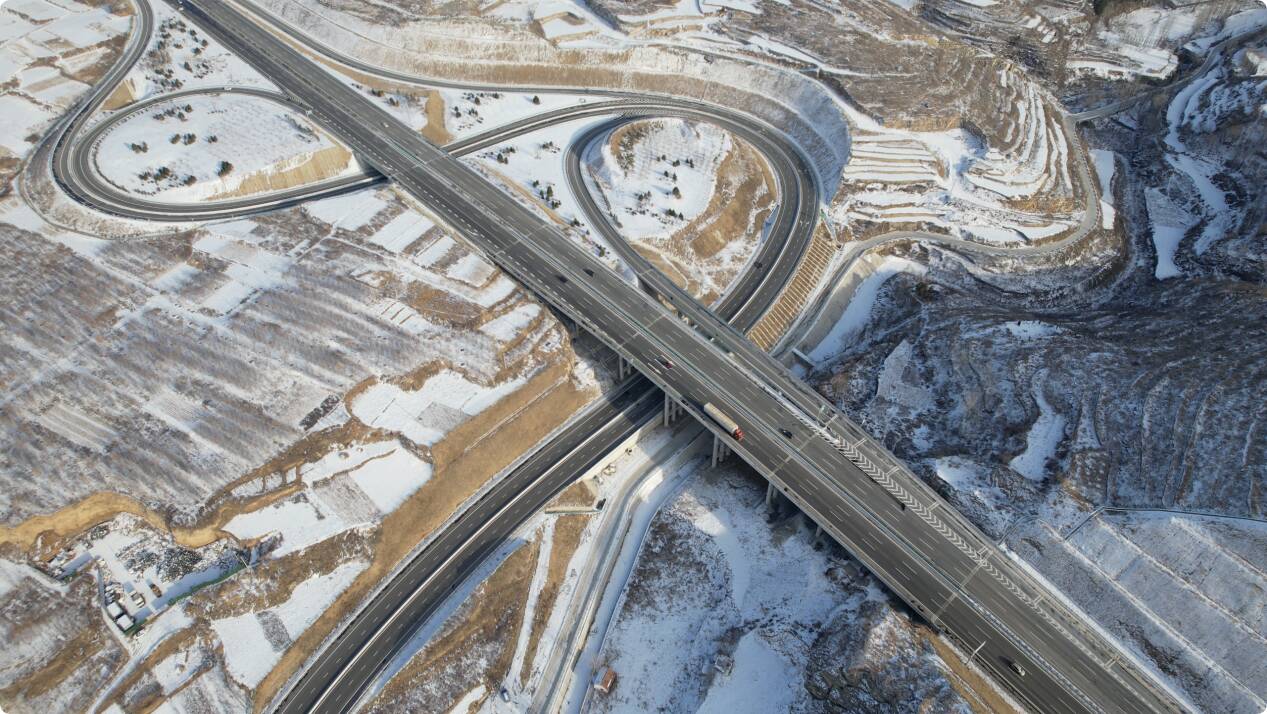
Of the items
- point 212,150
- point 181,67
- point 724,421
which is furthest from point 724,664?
point 181,67

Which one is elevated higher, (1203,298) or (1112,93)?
(1112,93)

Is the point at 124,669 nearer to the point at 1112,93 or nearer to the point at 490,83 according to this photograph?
the point at 490,83

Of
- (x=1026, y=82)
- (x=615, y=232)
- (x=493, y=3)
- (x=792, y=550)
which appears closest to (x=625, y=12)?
(x=493, y=3)

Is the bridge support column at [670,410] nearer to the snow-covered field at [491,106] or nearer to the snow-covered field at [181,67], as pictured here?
the snow-covered field at [491,106]

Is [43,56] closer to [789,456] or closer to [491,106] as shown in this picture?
[491,106]

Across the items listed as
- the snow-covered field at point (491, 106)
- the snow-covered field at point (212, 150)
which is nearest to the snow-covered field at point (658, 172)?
the snow-covered field at point (491, 106)

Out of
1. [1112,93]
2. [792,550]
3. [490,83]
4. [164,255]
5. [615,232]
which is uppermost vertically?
[1112,93]
